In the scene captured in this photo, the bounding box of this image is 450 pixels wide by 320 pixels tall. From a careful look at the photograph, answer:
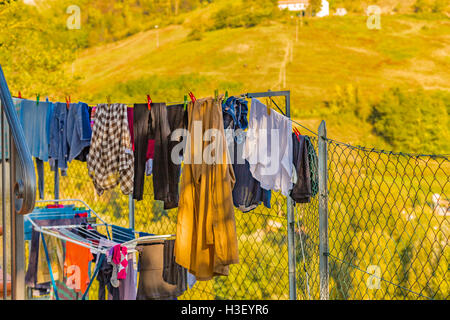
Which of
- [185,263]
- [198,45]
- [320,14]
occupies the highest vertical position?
[320,14]

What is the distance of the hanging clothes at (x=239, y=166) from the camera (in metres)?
3.40

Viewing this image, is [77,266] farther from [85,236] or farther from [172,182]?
[172,182]

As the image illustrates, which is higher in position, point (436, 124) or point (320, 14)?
point (320, 14)

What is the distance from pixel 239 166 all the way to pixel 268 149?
0.79 ft

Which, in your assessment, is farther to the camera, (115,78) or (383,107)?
(115,78)

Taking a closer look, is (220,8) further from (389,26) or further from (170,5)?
(389,26)

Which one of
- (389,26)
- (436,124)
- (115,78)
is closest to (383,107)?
(436,124)

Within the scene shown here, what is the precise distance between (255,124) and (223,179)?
43 centimetres

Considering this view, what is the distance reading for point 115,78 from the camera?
29359 millimetres

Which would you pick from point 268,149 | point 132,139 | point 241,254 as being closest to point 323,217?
point 268,149

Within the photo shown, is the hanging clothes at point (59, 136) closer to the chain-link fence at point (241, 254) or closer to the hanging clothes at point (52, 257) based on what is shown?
the hanging clothes at point (52, 257)

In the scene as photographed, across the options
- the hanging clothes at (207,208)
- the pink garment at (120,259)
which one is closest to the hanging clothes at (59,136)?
the pink garment at (120,259)

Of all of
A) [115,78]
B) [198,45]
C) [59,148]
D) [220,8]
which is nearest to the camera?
[59,148]

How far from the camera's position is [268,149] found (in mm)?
3312
